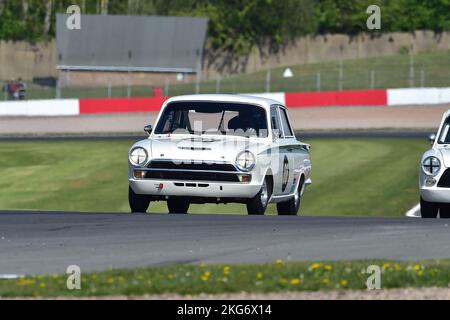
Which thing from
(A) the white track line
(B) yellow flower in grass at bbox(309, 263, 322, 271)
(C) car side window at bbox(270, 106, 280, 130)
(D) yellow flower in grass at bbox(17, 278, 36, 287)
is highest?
(C) car side window at bbox(270, 106, 280, 130)

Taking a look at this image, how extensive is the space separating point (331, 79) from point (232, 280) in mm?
59057

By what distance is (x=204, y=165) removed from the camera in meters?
16.0

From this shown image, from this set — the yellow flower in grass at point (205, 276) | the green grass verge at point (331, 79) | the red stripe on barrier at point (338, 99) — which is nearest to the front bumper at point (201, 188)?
the yellow flower in grass at point (205, 276)

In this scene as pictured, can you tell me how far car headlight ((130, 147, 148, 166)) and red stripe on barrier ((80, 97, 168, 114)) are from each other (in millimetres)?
36080

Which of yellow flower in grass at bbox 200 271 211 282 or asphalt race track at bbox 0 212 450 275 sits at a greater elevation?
yellow flower in grass at bbox 200 271 211 282

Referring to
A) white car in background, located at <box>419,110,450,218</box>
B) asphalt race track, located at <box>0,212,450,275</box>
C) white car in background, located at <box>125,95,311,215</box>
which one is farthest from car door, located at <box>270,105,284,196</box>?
white car in background, located at <box>419,110,450,218</box>

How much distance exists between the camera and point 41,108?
53.0 meters

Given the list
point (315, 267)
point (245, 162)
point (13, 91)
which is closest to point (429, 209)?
point (245, 162)

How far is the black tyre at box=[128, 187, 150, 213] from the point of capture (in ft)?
53.7

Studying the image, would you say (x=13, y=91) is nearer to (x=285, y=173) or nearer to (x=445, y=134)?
(x=285, y=173)

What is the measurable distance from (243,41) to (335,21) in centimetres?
783

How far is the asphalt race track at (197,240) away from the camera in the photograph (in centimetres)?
1157

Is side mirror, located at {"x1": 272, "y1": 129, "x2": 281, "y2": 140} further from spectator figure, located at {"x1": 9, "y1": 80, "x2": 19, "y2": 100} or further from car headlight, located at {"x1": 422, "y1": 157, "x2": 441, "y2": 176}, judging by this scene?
spectator figure, located at {"x1": 9, "y1": 80, "x2": 19, "y2": 100}

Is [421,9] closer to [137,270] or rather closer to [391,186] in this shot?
[391,186]
